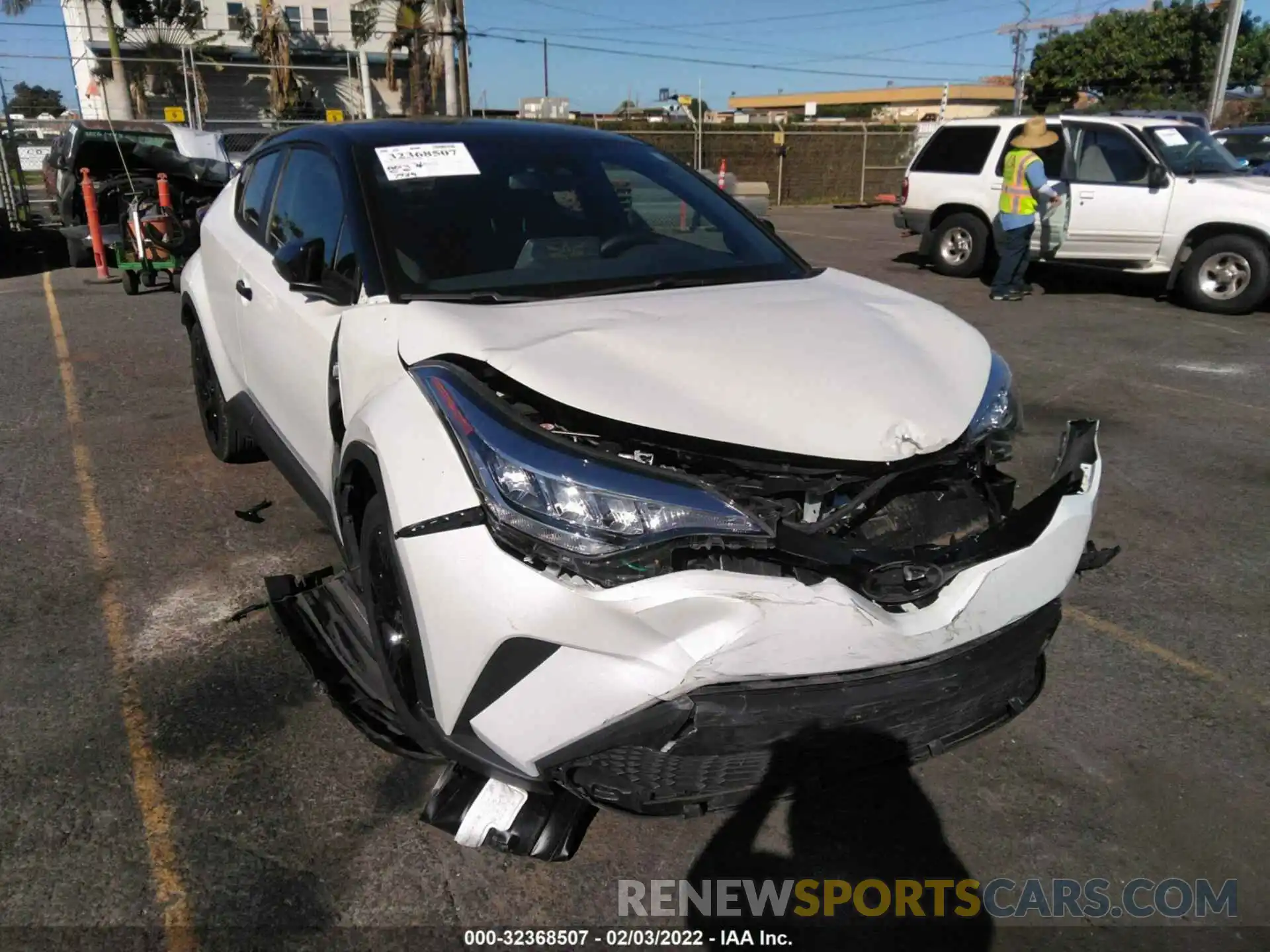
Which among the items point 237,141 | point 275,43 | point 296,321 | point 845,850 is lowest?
point 845,850

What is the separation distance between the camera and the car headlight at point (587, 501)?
195 centimetres

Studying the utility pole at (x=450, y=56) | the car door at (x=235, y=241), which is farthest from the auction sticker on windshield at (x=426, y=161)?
the utility pole at (x=450, y=56)

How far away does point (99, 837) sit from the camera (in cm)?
239

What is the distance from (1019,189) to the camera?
9594mm

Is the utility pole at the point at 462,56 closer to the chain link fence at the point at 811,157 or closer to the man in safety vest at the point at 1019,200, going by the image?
the chain link fence at the point at 811,157

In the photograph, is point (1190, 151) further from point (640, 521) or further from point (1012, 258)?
point (640, 521)

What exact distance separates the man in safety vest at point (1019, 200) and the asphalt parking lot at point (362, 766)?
5477 mm

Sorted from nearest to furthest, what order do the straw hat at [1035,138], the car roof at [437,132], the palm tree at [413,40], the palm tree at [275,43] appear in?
1. the car roof at [437,132]
2. the straw hat at [1035,138]
3. the palm tree at [413,40]
4. the palm tree at [275,43]

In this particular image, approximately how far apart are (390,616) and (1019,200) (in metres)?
9.03

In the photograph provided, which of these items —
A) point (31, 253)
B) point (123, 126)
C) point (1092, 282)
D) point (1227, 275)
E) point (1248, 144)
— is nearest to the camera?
point (1227, 275)

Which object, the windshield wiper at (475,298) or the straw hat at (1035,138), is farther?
the straw hat at (1035,138)

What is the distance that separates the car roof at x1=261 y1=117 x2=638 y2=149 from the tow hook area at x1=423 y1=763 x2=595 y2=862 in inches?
86.9

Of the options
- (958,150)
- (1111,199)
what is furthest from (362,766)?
(958,150)

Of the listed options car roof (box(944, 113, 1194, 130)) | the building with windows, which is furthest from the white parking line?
the building with windows
